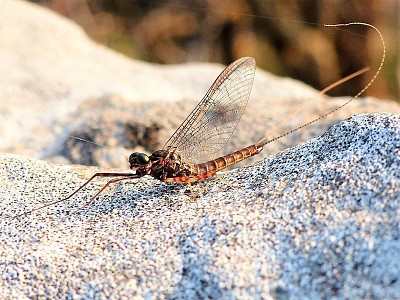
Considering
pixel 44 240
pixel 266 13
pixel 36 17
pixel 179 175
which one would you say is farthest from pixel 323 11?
pixel 44 240

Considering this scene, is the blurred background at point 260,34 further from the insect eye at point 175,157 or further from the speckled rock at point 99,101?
the insect eye at point 175,157

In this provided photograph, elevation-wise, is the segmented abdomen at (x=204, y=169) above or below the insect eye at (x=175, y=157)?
below

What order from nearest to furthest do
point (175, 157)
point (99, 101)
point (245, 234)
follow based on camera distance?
1. point (245, 234)
2. point (175, 157)
3. point (99, 101)

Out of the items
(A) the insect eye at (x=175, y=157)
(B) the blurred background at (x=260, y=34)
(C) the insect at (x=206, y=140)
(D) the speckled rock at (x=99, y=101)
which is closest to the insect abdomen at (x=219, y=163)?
(C) the insect at (x=206, y=140)

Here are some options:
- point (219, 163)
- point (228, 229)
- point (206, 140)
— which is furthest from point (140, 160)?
point (228, 229)

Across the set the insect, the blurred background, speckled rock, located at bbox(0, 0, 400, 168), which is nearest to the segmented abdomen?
the insect

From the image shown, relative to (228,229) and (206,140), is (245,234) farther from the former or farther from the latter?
(206,140)

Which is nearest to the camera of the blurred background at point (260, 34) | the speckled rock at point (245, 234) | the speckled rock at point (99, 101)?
the speckled rock at point (245, 234)
